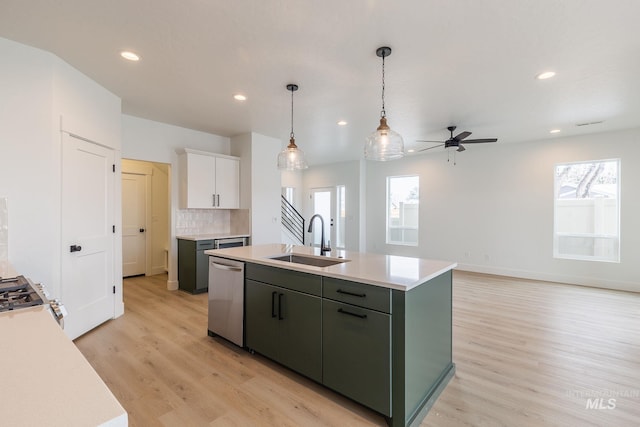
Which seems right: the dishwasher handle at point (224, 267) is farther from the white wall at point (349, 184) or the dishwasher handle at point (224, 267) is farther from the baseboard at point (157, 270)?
the white wall at point (349, 184)

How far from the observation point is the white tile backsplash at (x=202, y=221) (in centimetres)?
496

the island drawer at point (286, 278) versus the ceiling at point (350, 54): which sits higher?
the ceiling at point (350, 54)

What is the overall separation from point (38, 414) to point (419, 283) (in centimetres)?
166

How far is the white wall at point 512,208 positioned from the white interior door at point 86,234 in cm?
614

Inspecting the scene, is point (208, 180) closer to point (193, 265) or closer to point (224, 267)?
point (193, 265)

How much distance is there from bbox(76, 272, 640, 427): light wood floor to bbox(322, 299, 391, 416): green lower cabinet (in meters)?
0.15

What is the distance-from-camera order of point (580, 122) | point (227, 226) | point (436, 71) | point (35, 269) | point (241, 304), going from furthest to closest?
point (227, 226)
point (580, 122)
point (436, 71)
point (241, 304)
point (35, 269)

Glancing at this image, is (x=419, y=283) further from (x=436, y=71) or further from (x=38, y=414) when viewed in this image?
(x=436, y=71)

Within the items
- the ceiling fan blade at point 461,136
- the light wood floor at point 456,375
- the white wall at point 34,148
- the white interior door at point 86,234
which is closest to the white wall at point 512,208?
the light wood floor at point 456,375

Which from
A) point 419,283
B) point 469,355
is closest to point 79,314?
point 419,283

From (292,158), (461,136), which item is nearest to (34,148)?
(292,158)

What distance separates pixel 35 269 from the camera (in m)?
2.54

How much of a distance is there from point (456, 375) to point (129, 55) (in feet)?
12.9

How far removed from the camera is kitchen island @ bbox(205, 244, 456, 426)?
1752 mm
